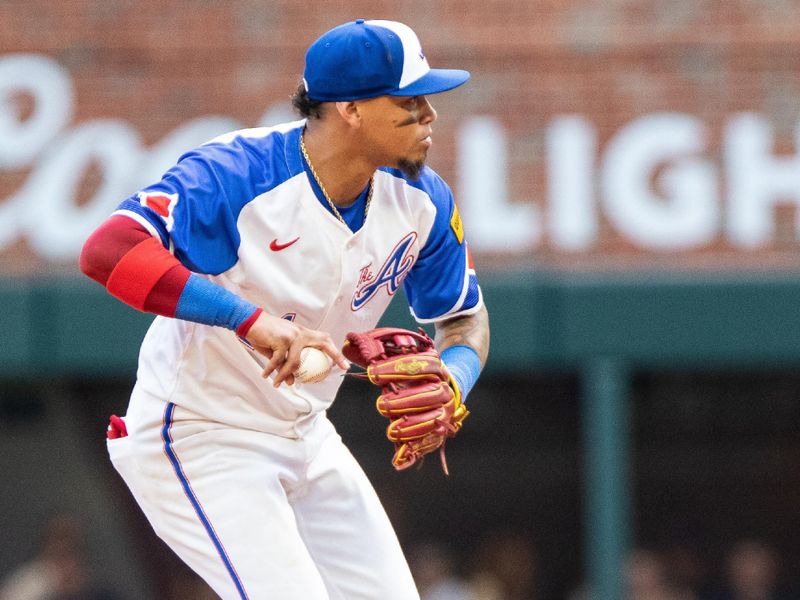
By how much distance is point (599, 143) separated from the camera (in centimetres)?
845

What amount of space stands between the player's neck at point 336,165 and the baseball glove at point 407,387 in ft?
1.20

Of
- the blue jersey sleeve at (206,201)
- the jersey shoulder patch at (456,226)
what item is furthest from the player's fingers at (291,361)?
the jersey shoulder patch at (456,226)

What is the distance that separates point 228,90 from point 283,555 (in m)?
5.72

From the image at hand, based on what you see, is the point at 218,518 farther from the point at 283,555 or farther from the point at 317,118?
the point at 317,118

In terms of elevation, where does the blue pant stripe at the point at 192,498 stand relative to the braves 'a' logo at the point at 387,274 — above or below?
below

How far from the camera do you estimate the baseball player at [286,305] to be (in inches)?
127

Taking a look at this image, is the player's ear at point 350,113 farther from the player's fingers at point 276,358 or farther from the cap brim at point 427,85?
the player's fingers at point 276,358

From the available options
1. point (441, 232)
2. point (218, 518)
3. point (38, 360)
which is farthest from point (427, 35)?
point (218, 518)

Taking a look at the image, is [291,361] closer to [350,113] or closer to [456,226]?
[350,113]

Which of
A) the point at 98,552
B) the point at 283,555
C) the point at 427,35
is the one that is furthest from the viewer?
the point at 98,552

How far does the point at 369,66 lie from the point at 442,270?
0.62m

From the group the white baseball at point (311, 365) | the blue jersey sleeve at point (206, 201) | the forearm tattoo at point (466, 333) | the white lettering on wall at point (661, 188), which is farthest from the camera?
the white lettering on wall at point (661, 188)

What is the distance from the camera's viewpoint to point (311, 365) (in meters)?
2.96

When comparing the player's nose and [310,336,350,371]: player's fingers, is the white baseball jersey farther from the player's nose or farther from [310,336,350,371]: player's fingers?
[310,336,350,371]: player's fingers
